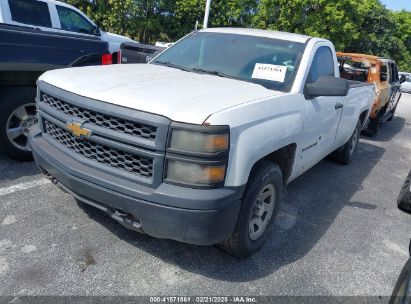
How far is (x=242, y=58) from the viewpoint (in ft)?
12.5

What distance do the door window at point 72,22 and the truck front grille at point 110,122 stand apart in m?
5.84

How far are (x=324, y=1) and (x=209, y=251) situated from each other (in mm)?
23231

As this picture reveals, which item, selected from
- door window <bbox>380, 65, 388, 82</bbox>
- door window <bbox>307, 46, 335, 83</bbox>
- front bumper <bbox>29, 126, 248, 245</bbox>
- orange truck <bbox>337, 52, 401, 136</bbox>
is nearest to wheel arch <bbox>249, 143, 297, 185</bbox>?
door window <bbox>307, 46, 335, 83</bbox>

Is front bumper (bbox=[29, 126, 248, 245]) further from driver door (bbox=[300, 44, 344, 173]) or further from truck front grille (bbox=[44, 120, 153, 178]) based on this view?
driver door (bbox=[300, 44, 344, 173])

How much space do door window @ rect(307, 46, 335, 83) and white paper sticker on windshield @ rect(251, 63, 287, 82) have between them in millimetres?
325

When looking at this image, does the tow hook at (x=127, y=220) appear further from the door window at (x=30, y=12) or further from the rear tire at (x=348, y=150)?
the door window at (x=30, y=12)

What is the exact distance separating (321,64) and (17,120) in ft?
11.4

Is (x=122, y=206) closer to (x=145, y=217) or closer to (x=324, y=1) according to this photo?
(x=145, y=217)

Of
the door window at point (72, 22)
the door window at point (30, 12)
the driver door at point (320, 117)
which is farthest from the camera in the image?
the door window at point (72, 22)

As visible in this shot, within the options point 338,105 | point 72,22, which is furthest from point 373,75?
point 72,22

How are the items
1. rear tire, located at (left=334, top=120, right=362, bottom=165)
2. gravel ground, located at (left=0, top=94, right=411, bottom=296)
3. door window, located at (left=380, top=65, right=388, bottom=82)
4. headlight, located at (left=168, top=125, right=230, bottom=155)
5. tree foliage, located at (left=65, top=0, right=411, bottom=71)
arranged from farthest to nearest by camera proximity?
tree foliage, located at (left=65, top=0, right=411, bottom=71)
door window, located at (left=380, top=65, right=388, bottom=82)
rear tire, located at (left=334, top=120, right=362, bottom=165)
gravel ground, located at (left=0, top=94, right=411, bottom=296)
headlight, located at (left=168, top=125, right=230, bottom=155)

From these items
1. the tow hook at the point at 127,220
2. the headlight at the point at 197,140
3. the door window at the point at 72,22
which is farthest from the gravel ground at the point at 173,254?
the door window at the point at 72,22

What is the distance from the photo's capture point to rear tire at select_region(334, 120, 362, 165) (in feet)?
19.9

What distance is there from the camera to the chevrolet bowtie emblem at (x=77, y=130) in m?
2.69
